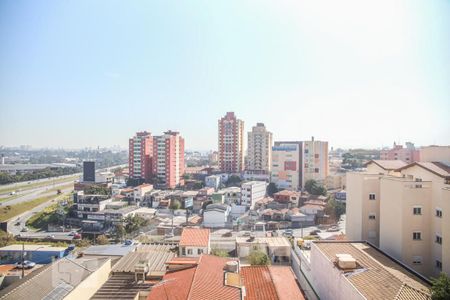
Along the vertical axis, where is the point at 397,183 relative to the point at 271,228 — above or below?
above

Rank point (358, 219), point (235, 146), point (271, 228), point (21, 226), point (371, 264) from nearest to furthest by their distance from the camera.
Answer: point (371, 264) < point (358, 219) < point (271, 228) < point (21, 226) < point (235, 146)

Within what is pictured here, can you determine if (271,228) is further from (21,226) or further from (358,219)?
(21,226)

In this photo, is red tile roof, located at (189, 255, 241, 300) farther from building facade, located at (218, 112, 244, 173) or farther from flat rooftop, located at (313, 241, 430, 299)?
building facade, located at (218, 112, 244, 173)

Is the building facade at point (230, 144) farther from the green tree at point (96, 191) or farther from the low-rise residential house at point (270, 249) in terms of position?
the low-rise residential house at point (270, 249)

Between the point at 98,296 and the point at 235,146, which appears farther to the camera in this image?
the point at 235,146

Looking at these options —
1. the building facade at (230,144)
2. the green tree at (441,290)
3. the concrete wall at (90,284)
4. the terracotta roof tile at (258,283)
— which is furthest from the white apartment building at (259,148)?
the green tree at (441,290)

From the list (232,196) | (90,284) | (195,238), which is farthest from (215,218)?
(90,284)

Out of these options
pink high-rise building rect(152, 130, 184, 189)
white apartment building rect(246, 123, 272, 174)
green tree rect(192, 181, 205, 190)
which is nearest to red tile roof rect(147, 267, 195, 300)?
green tree rect(192, 181, 205, 190)

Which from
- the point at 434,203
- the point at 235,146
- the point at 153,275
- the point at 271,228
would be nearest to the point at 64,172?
the point at 235,146

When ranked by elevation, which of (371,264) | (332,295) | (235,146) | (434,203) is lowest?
(332,295)
